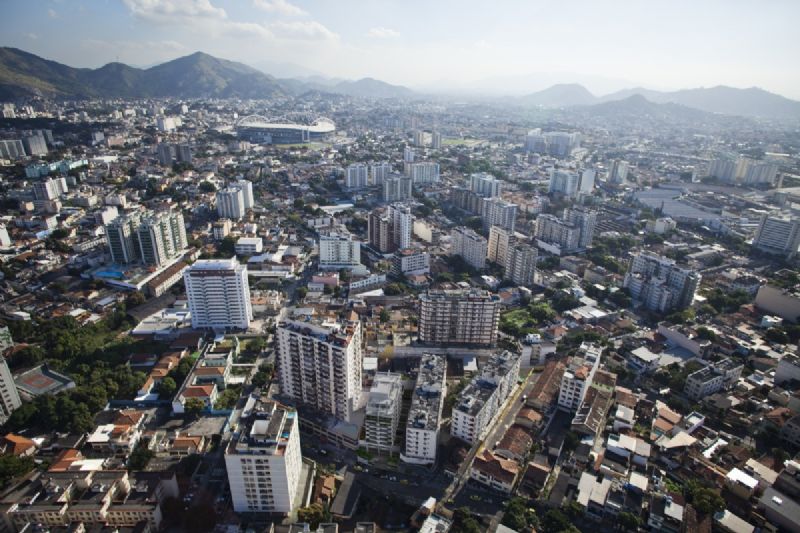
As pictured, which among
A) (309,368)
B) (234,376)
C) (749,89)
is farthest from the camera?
(749,89)

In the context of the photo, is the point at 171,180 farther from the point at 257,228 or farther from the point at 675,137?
the point at 675,137

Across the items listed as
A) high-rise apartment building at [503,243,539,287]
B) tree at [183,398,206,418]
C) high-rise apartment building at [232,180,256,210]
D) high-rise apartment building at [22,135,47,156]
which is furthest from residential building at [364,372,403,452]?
high-rise apartment building at [22,135,47,156]

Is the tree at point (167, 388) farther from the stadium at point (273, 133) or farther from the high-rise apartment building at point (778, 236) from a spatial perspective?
the stadium at point (273, 133)

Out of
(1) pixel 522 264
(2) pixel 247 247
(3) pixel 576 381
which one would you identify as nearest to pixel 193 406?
(3) pixel 576 381

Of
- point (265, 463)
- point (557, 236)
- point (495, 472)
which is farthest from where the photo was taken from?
point (557, 236)

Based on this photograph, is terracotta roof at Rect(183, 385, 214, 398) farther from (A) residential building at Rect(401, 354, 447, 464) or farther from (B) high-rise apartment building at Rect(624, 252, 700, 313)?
(B) high-rise apartment building at Rect(624, 252, 700, 313)

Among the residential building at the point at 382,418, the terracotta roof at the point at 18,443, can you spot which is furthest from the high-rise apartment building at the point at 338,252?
the terracotta roof at the point at 18,443

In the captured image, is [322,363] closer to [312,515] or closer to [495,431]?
[312,515]

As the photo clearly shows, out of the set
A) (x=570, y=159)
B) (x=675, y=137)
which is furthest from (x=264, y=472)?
(x=675, y=137)
